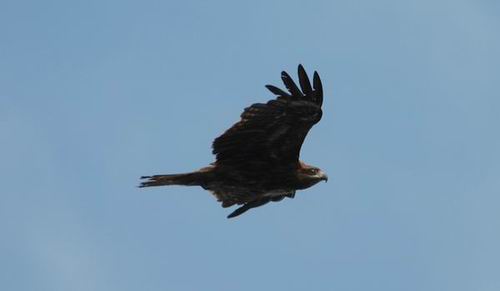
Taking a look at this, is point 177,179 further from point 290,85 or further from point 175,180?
point 290,85

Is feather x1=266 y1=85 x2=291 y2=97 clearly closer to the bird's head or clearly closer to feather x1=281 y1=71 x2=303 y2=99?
feather x1=281 y1=71 x2=303 y2=99

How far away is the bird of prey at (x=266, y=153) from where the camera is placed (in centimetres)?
2445

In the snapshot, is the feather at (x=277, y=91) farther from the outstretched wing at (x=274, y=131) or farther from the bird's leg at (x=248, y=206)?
the bird's leg at (x=248, y=206)

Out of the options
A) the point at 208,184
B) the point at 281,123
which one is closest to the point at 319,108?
the point at 281,123

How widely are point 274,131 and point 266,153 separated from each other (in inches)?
17.2

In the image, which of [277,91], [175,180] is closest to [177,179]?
[175,180]

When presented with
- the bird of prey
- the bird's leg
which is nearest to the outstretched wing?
the bird of prey

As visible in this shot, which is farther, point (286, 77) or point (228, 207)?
point (228, 207)

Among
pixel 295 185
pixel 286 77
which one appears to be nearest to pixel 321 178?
pixel 295 185

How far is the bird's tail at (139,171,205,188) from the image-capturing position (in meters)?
24.6

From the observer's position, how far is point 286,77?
947 inches

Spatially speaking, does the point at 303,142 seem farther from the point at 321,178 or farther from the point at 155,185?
the point at 155,185

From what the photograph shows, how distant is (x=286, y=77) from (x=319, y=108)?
803 millimetres

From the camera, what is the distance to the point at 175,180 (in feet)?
81.4
